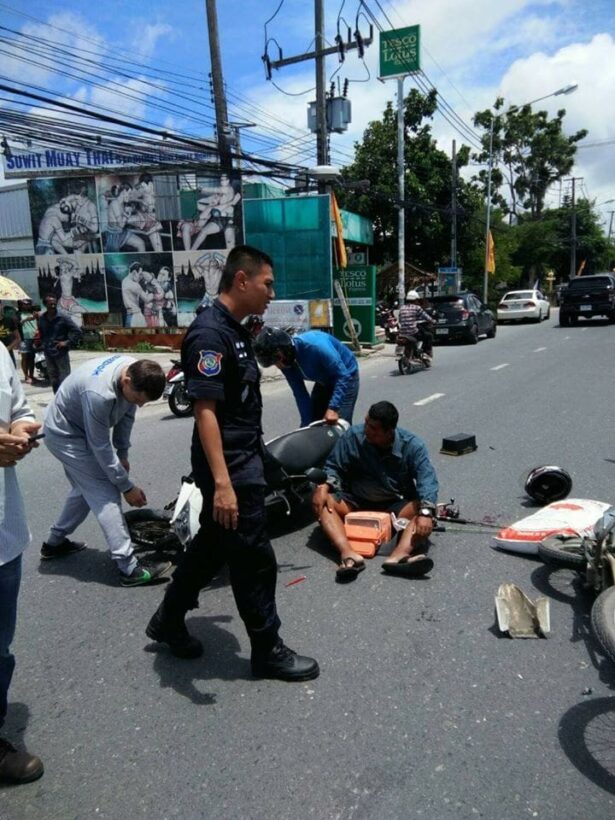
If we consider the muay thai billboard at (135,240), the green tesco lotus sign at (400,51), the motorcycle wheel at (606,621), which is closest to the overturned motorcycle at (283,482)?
the motorcycle wheel at (606,621)

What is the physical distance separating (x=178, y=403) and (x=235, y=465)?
23.6ft

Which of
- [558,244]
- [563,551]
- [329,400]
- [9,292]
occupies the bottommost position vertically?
[563,551]

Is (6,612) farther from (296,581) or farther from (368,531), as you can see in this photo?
(368,531)

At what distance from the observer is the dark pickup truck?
78.3 ft

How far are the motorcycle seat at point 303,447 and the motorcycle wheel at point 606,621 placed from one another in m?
2.26

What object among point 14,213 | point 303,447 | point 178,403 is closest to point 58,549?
point 303,447

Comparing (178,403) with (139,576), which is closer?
(139,576)

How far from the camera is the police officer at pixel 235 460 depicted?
8.43 ft

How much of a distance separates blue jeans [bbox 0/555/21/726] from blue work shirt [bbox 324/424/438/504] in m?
2.47

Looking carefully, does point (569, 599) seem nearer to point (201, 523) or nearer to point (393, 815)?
point (393, 815)

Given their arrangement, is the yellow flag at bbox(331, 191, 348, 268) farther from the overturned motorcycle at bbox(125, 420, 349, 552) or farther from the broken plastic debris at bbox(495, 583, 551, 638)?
the broken plastic debris at bbox(495, 583, 551, 638)

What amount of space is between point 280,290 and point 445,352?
5192 millimetres

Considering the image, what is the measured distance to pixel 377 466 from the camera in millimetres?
4434

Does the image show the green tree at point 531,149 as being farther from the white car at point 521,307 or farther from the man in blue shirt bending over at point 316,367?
the man in blue shirt bending over at point 316,367
